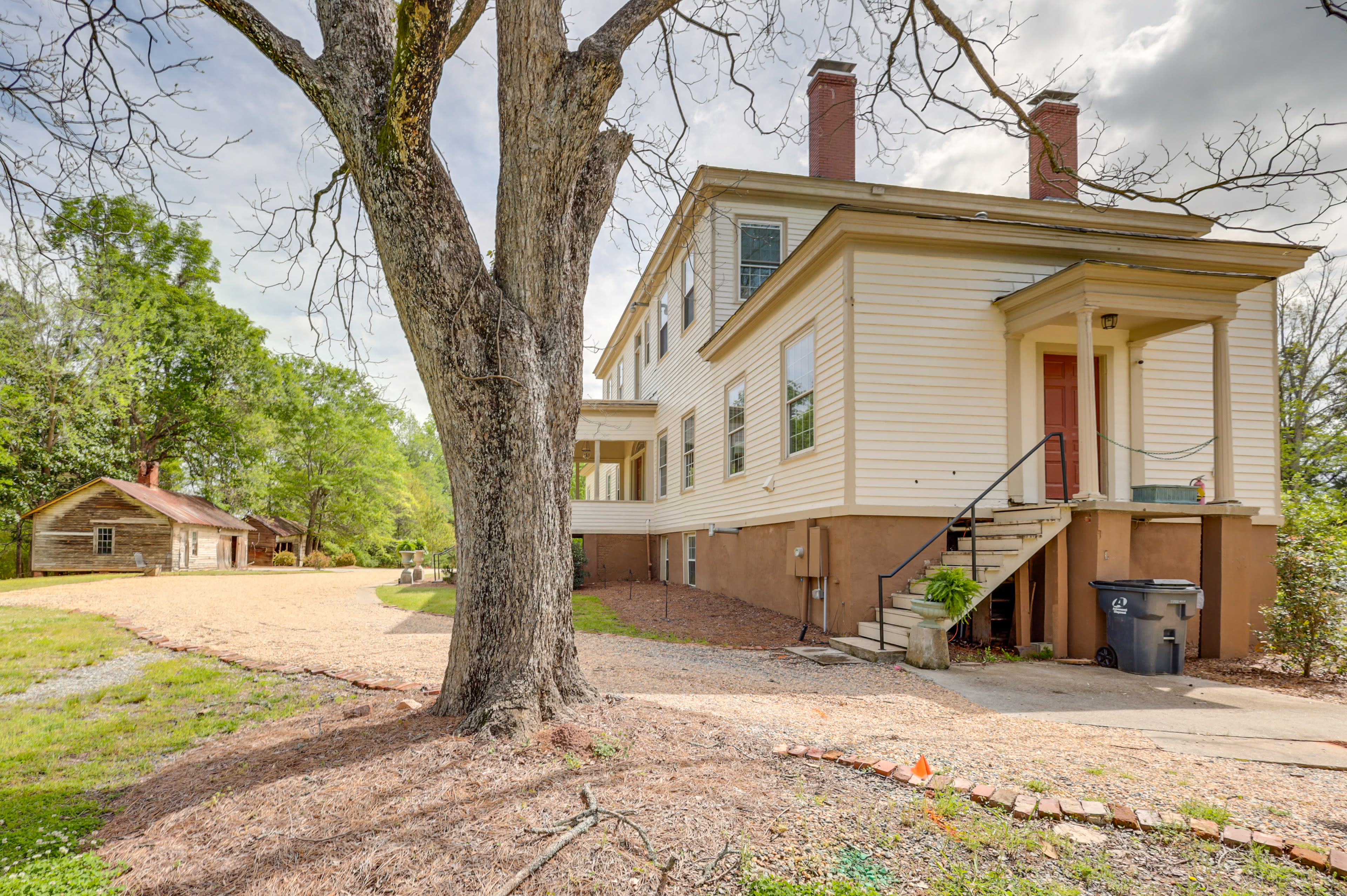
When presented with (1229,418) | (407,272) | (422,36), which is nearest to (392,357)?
(407,272)

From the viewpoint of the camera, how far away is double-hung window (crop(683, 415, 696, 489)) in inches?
635

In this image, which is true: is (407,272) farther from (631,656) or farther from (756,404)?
(756,404)

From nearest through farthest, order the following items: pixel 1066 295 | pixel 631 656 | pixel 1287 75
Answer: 1. pixel 1287 75
2. pixel 631 656
3. pixel 1066 295

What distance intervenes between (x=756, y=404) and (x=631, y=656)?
19.4ft

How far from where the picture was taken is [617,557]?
1855 cm

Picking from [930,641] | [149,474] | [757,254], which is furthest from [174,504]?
[930,641]

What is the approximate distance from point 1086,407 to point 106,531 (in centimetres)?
2924

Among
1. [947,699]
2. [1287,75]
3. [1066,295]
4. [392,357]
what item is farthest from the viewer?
[1066,295]

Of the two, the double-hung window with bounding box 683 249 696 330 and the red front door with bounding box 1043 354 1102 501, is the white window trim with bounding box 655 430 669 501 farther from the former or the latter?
the red front door with bounding box 1043 354 1102 501

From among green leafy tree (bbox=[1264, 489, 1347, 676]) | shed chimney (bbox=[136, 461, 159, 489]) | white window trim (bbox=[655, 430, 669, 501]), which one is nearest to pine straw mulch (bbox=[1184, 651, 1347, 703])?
green leafy tree (bbox=[1264, 489, 1347, 676])

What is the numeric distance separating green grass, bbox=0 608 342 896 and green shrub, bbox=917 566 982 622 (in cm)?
568

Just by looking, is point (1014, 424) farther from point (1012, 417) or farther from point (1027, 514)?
point (1027, 514)

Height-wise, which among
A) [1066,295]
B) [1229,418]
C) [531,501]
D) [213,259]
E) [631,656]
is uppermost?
[213,259]

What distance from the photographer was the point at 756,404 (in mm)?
12445
